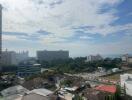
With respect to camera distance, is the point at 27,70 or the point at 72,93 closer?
the point at 72,93

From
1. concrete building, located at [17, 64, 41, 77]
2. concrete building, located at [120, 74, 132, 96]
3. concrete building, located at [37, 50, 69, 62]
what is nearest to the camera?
concrete building, located at [120, 74, 132, 96]

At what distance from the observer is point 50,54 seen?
53.8 meters

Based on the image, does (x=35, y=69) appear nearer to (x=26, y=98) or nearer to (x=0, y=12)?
(x=0, y=12)

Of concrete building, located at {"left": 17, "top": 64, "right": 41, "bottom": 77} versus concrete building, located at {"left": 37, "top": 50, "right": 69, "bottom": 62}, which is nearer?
concrete building, located at {"left": 17, "top": 64, "right": 41, "bottom": 77}

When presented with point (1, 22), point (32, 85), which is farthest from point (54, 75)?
point (1, 22)

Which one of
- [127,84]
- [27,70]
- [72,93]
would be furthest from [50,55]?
[127,84]

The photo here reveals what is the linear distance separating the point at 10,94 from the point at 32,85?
3361mm

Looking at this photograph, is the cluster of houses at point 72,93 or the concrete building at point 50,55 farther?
the concrete building at point 50,55

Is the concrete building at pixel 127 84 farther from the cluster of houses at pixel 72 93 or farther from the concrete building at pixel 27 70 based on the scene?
the concrete building at pixel 27 70

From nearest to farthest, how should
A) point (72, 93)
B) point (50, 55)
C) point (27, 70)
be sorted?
1. point (72, 93)
2. point (27, 70)
3. point (50, 55)

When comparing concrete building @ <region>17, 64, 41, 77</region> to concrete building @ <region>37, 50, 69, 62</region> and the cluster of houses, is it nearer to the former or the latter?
the cluster of houses

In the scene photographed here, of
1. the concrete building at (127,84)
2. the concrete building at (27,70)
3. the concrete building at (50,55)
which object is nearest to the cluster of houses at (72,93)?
the concrete building at (127,84)

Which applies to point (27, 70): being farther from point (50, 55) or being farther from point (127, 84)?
point (50, 55)

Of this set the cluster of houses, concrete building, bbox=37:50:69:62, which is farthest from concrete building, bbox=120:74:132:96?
concrete building, bbox=37:50:69:62
